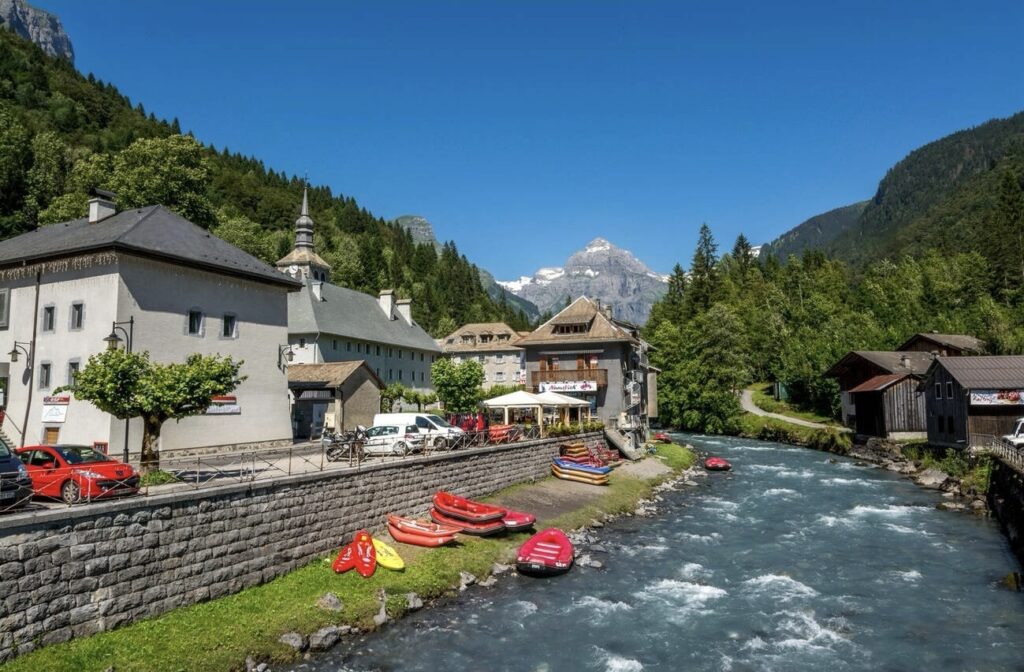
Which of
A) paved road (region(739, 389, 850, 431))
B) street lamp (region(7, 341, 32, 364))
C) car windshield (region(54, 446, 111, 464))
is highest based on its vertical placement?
street lamp (region(7, 341, 32, 364))

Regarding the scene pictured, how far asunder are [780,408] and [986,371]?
3860cm

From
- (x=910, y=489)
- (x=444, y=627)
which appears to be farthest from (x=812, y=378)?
(x=444, y=627)

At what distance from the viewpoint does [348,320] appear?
182ft

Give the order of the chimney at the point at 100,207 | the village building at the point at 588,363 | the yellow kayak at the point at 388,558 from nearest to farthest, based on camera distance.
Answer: the yellow kayak at the point at 388,558, the chimney at the point at 100,207, the village building at the point at 588,363

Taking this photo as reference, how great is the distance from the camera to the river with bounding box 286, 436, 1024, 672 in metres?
15.3

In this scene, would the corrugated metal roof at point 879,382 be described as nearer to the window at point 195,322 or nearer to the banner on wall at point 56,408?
the window at point 195,322

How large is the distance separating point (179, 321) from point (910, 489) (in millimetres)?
40181

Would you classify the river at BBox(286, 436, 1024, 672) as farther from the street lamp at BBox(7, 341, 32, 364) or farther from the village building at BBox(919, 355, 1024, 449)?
the street lamp at BBox(7, 341, 32, 364)

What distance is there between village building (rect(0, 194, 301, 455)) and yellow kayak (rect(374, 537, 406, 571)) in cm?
1153

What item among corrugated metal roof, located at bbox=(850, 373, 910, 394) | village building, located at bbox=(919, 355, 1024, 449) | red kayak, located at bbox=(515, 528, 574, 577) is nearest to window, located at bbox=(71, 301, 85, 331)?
red kayak, located at bbox=(515, 528, 574, 577)

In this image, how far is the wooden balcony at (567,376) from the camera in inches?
2020

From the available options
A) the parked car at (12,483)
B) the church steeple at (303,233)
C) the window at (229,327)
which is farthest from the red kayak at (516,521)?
the church steeple at (303,233)

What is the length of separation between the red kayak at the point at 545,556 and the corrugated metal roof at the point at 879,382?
40.9m

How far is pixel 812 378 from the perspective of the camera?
74.3m
